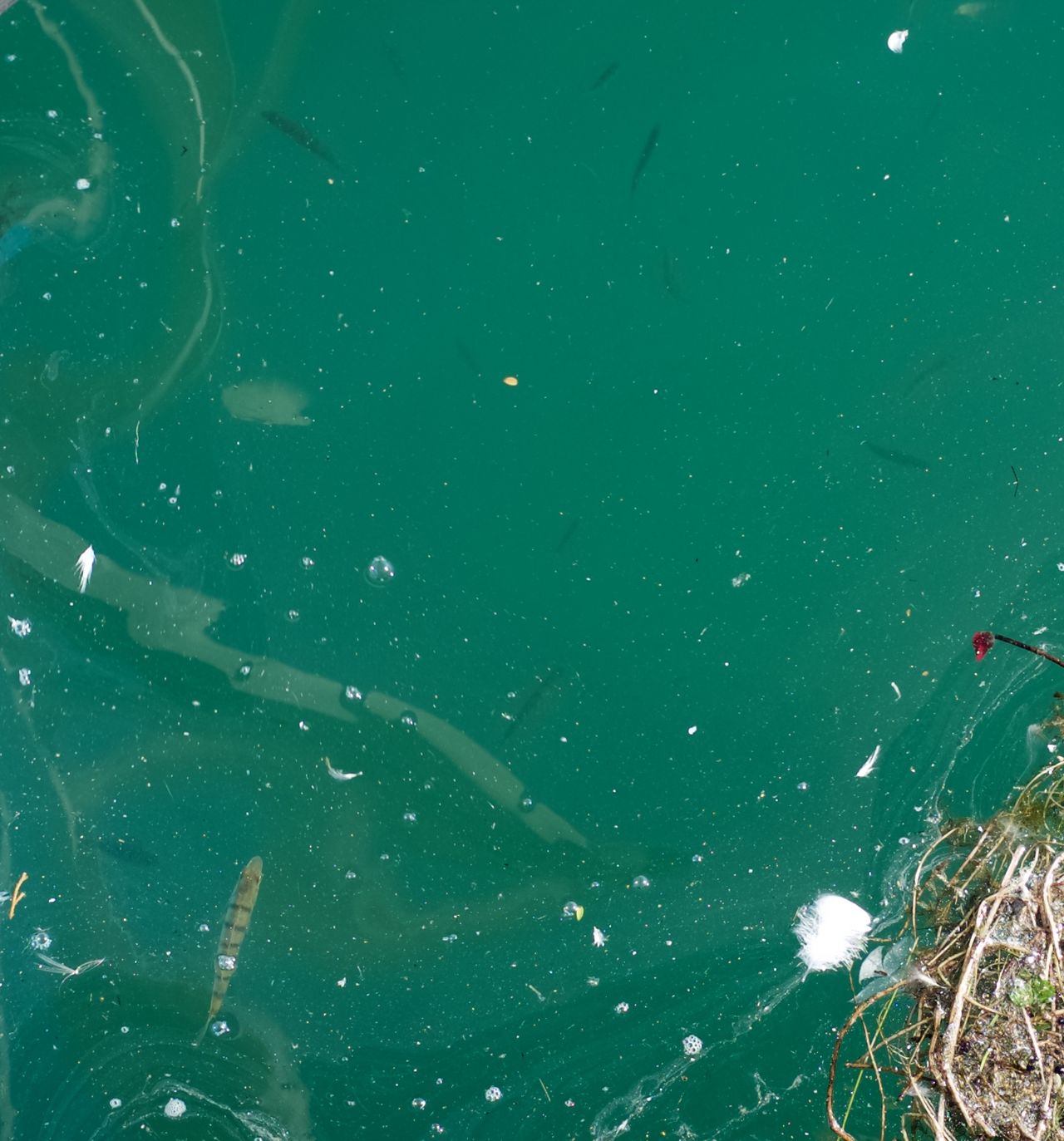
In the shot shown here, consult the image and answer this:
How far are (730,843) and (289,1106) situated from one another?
109 cm

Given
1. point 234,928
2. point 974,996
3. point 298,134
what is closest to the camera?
point 974,996

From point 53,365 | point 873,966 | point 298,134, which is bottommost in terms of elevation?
point 873,966

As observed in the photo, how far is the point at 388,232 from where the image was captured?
1.74 meters

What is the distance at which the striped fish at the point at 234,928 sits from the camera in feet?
6.10

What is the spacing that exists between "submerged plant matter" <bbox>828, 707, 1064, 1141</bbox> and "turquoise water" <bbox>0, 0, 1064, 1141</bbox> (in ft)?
0.25

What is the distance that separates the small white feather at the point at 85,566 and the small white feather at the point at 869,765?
1.60 meters

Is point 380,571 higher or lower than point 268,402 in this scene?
lower

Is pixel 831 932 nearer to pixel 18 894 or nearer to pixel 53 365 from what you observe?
pixel 18 894

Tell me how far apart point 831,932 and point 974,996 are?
0.28 metres

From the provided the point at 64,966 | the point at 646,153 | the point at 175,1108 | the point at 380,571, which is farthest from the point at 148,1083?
the point at 646,153

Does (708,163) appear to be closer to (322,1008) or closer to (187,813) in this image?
(187,813)

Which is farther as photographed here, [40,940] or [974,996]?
[40,940]

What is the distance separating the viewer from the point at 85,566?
72.2 inches

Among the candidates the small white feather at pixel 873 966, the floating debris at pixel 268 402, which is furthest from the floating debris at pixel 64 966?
the small white feather at pixel 873 966
